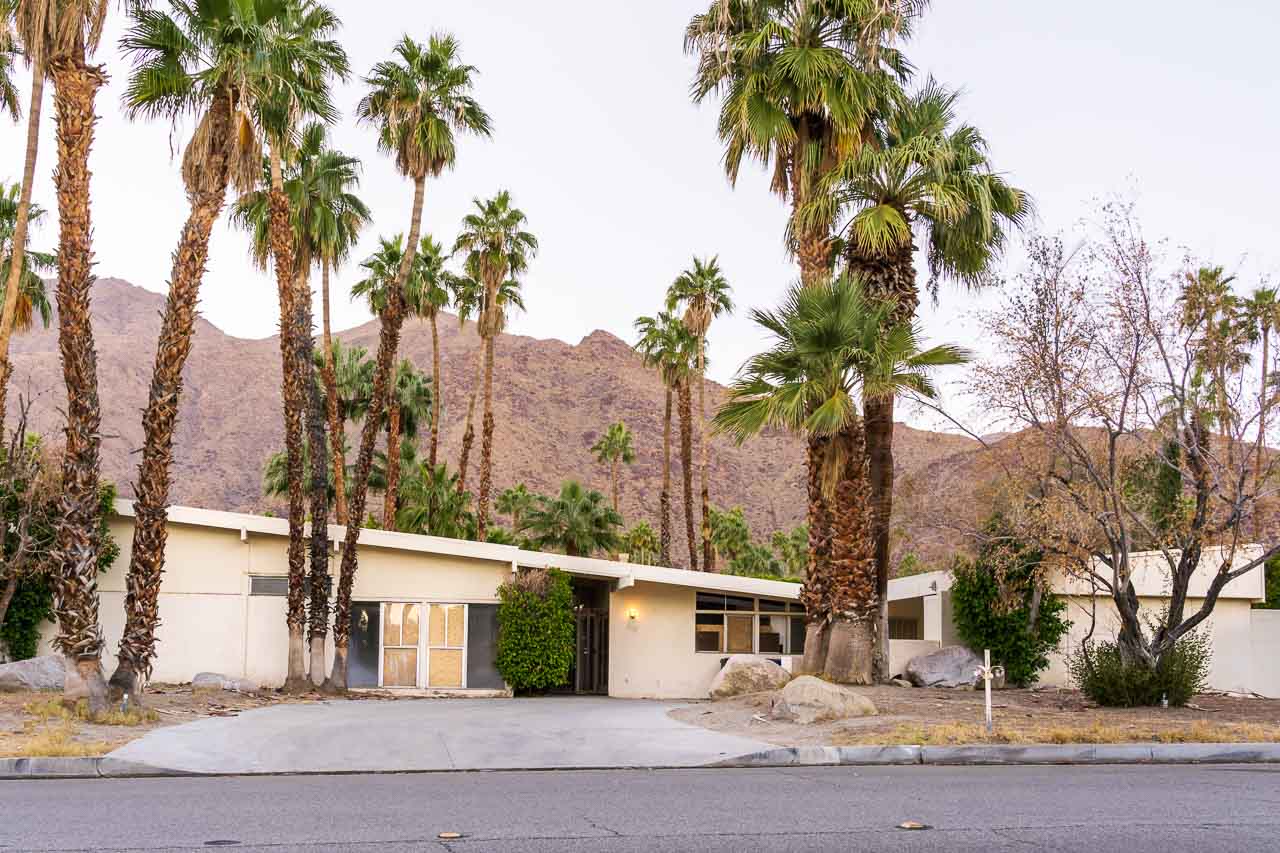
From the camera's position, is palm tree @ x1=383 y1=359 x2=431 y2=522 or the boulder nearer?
the boulder

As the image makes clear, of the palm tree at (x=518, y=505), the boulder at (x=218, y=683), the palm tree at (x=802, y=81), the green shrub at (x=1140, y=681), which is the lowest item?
the boulder at (x=218, y=683)

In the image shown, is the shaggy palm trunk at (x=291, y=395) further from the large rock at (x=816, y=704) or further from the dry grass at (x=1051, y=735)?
the dry grass at (x=1051, y=735)

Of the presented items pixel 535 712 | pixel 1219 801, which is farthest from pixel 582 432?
pixel 1219 801

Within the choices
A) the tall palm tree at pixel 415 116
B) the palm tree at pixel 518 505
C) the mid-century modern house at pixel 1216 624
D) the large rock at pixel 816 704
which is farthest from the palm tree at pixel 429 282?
the large rock at pixel 816 704

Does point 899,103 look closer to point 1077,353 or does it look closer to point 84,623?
point 1077,353

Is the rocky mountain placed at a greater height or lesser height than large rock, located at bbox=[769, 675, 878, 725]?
greater

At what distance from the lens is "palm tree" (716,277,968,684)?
70.1 feet

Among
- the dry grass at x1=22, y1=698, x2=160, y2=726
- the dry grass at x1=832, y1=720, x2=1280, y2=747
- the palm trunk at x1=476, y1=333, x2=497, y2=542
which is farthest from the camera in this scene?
the palm trunk at x1=476, y1=333, x2=497, y2=542

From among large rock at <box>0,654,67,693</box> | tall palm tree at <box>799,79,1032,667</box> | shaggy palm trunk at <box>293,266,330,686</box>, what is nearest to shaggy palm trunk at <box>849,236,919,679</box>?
tall palm tree at <box>799,79,1032,667</box>

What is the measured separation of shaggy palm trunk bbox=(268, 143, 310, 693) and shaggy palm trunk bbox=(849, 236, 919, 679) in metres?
10.9

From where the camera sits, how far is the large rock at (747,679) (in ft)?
77.0

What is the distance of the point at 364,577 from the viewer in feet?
85.9

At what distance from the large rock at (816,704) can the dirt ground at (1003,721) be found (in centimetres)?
20

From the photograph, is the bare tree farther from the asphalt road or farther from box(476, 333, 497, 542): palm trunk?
box(476, 333, 497, 542): palm trunk
